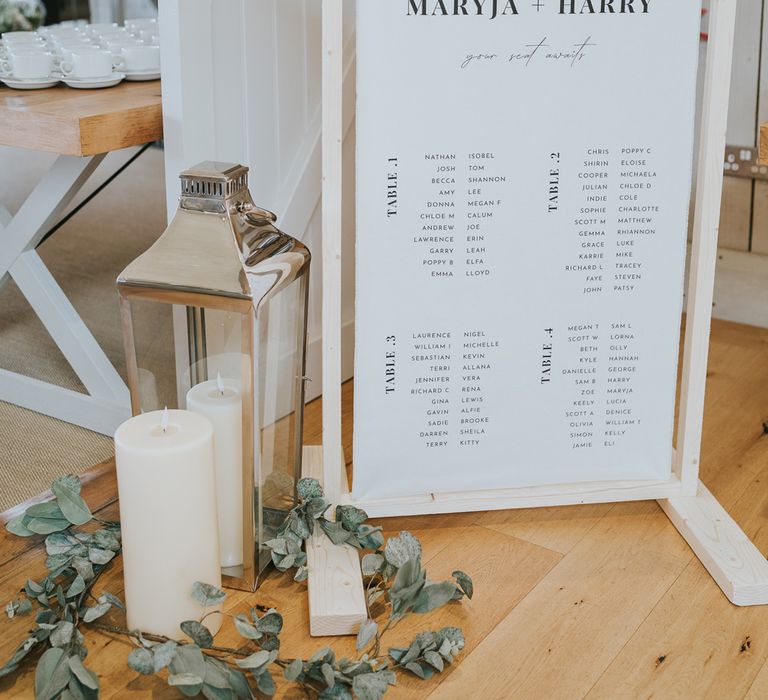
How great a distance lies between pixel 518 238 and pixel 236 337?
424 mm

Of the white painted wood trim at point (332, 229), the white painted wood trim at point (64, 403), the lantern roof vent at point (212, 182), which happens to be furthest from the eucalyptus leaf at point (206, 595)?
the white painted wood trim at point (64, 403)

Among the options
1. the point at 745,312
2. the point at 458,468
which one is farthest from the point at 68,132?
the point at 745,312

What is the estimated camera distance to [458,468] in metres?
1.50

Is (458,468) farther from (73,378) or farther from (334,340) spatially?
(73,378)

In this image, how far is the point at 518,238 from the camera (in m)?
1.41

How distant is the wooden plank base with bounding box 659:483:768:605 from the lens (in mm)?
1361

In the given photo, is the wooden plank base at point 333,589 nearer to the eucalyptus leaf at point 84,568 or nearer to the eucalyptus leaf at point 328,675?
the eucalyptus leaf at point 328,675

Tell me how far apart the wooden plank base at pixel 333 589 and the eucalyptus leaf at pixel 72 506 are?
319 millimetres

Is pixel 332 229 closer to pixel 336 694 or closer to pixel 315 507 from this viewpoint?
pixel 315 507

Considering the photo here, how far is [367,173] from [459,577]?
1.84ft

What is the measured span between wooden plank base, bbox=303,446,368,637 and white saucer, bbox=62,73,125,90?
0.91 meters

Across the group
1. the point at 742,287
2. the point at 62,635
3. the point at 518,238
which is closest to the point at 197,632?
→ the point at 62,635

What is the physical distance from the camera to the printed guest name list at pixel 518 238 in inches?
52.2

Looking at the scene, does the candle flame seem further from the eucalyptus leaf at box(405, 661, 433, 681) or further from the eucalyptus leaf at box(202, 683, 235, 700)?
the eucalyptus leaf at box(405, 661, 433, 681)
